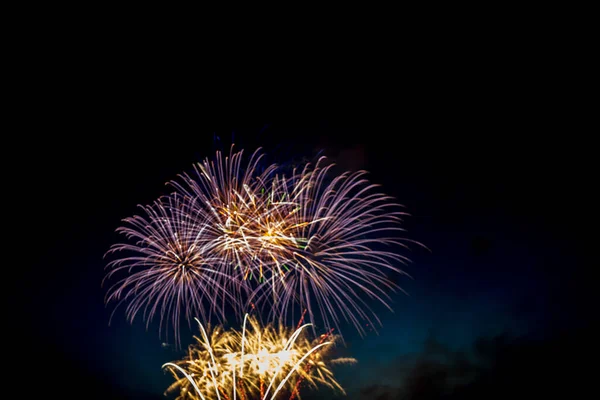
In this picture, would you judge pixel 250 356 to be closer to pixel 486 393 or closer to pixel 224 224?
A: pixel 224 224

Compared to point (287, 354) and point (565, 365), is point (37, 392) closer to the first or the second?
point (287, 354)

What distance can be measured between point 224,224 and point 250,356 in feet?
35.4

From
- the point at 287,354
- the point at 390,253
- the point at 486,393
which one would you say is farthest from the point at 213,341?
the point at 486,393

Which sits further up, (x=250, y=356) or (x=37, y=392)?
(x=250, y=356)

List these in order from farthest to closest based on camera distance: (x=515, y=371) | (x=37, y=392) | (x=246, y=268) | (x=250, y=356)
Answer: (x=515, y=371) → (x=37, y=392) → (x=250, y=356) → (x=246, y=268)

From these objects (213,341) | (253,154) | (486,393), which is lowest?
(486,393)

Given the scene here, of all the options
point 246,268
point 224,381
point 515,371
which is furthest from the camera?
point 515,371

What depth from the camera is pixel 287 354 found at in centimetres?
2309

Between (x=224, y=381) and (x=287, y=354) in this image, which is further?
(x=224, y=381)

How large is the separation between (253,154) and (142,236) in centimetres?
652

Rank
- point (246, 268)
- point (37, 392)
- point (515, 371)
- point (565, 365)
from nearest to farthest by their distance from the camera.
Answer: point (246, 268), point (37, 392), point (565, 365), point (515, 371)

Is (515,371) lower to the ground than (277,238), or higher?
lower

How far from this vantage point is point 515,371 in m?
68.5

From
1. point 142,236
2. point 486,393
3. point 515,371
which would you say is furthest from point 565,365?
point 142,236
